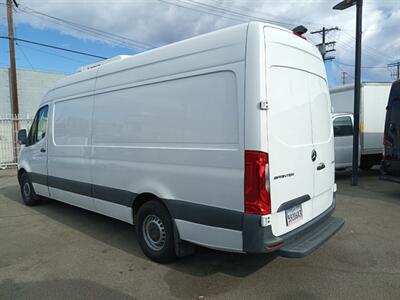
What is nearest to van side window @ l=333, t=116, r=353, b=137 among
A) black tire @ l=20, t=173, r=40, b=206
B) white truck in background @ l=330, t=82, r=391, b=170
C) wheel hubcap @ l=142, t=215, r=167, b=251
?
white truck in background @ l=330, t=82, r=391, b=170

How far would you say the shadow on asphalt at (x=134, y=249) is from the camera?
4340 mm

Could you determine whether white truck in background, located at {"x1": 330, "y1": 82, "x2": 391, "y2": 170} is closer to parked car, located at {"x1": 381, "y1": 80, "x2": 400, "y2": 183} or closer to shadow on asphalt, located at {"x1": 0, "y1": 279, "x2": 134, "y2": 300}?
parked car, located at {"x1": 381, "y1": 80, "x2": 400, "y2": 183}

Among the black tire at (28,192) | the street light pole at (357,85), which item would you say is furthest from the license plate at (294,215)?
the street light pole at (357,85)

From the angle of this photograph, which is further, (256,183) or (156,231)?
(156,231)

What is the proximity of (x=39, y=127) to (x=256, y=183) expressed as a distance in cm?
552

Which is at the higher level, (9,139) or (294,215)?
(9,139)

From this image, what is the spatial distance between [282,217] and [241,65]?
1.57 metres

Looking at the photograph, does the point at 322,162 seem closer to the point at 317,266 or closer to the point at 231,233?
the point at 317,266

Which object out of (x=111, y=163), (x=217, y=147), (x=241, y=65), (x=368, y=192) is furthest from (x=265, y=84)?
(x=368, y=192)

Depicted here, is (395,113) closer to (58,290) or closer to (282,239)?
(282,239)

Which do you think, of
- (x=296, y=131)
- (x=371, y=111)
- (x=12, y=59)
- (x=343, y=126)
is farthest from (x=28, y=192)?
→ (x=12, y=59)

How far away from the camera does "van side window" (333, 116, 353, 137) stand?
36.9ft

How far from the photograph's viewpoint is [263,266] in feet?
14.4

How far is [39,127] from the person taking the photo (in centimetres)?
739
